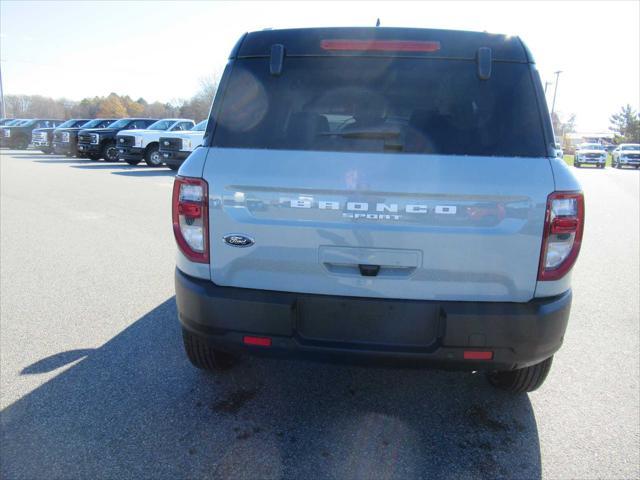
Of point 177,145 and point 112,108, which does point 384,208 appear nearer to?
point 177,145

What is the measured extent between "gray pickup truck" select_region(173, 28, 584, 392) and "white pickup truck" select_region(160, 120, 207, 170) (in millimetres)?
15010

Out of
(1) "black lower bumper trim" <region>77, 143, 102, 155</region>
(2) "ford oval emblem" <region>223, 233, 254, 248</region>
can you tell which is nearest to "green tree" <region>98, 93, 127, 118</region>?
(1) "black lower bumper trim" <region>77, 143, 102, 155</region>

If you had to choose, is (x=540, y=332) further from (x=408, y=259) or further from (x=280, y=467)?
(x=280, y=467)

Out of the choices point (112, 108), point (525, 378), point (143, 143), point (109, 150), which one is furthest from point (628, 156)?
point (112, 108)

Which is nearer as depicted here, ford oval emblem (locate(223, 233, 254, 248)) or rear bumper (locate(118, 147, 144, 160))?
ford oval emblem (locate(223, 233, 254, 248))

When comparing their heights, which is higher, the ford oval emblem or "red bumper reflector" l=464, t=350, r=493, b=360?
the ford oval emblem

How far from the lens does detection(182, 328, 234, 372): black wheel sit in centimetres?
304

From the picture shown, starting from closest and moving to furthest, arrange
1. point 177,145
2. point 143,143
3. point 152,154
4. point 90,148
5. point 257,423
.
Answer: point 257,423 → point 177,145 → point 143,143 → point 152,154 → point 90,148

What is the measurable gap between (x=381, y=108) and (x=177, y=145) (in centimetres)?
1557

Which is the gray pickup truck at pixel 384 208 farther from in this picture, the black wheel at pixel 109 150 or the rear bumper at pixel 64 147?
the rear bumper at pixel 64 147

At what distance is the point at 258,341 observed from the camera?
2439 mm

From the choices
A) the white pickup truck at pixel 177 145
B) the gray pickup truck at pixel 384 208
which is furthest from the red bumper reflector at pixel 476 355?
the white pickup truck at pixel 177 145

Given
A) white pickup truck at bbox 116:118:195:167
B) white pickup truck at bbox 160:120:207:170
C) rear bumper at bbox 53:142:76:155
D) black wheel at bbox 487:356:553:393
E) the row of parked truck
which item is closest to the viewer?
black wheel at bbox 487:356:553:393

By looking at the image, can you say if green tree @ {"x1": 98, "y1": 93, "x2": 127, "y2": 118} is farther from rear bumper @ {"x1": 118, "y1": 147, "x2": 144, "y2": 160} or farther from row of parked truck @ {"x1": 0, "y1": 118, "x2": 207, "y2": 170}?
rear bumper @ {"x1": 118, "y1": 147, "x2": 144, "y2": 160}
